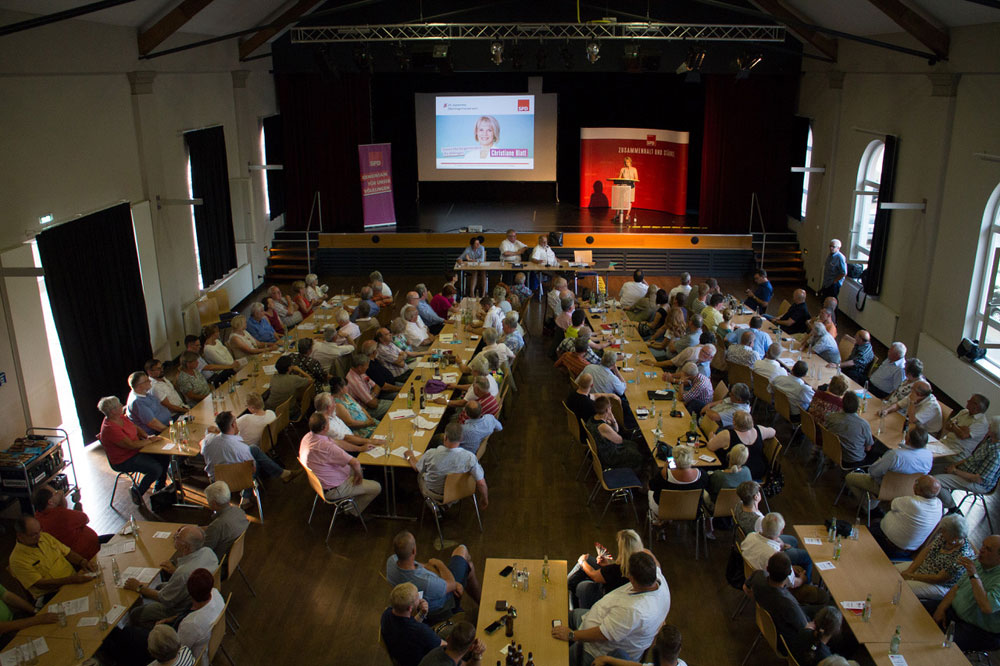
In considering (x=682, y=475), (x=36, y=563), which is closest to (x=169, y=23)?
(x=36, y=563)

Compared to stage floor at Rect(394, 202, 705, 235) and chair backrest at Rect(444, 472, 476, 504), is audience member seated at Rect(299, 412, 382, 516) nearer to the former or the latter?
chair backrest at Rect(444, 472, 476, 504)

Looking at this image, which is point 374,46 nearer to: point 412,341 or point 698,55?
point 698,55

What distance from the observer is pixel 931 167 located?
10641 mm

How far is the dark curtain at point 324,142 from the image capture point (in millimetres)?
16812

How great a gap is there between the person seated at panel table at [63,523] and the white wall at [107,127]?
2.27 meters

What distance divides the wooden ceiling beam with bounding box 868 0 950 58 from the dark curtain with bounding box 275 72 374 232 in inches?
417

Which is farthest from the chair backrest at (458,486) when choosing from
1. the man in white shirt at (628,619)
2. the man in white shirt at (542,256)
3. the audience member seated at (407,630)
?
the man in white shirt at (542,256)

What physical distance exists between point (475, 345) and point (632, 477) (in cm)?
321

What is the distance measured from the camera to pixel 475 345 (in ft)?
31.7

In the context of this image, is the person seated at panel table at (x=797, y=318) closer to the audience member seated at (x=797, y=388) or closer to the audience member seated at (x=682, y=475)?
the audience member seated at (x=797, y=388)

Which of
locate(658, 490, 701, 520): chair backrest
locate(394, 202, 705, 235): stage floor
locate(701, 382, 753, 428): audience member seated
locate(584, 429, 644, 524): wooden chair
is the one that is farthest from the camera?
locate(394, 202, 705, 235): stage floor

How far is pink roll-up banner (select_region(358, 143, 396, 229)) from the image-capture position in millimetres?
16672

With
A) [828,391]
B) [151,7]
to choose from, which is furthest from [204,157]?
[828,391]

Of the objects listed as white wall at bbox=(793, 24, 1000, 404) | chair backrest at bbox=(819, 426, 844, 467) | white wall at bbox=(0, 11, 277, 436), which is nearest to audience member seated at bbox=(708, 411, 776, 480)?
chair backrest at bbox=(819, 426, 844, 467)
